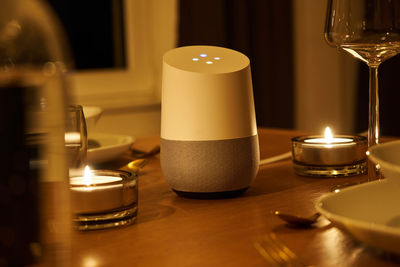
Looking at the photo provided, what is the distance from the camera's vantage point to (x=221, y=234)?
2.19 feet

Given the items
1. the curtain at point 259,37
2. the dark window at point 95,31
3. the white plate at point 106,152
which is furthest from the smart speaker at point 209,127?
the dark window at point 95,31

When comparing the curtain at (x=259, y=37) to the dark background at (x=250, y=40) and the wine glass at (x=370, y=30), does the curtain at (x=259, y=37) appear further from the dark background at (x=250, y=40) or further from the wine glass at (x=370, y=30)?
the wine glass at (x=370, y=30)

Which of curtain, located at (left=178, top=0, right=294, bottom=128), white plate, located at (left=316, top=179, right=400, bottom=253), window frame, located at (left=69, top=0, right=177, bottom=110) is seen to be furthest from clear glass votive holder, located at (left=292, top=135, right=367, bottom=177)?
window frame, located at (left=69, top=0, right=177, bottom=110)

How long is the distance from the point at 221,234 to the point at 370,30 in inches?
15.0

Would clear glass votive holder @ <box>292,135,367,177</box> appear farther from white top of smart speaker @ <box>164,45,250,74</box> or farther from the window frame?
the window frame

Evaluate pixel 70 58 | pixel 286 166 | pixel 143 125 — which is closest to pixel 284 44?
pixel 143 125

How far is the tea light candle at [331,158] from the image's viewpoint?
3.14 ft

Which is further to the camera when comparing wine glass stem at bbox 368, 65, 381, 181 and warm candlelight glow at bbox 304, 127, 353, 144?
warm candlelight glow at bbox 304, 127, 353, 144

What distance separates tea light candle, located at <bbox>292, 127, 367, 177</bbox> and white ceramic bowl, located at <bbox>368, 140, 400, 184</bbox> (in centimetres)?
29

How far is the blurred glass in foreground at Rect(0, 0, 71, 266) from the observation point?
0.43 meters

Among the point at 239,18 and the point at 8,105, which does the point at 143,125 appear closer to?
the point at 239,18

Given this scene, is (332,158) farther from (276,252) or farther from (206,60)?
(276,252)

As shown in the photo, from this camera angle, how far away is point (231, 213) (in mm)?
761

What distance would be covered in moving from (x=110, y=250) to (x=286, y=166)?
497mm
